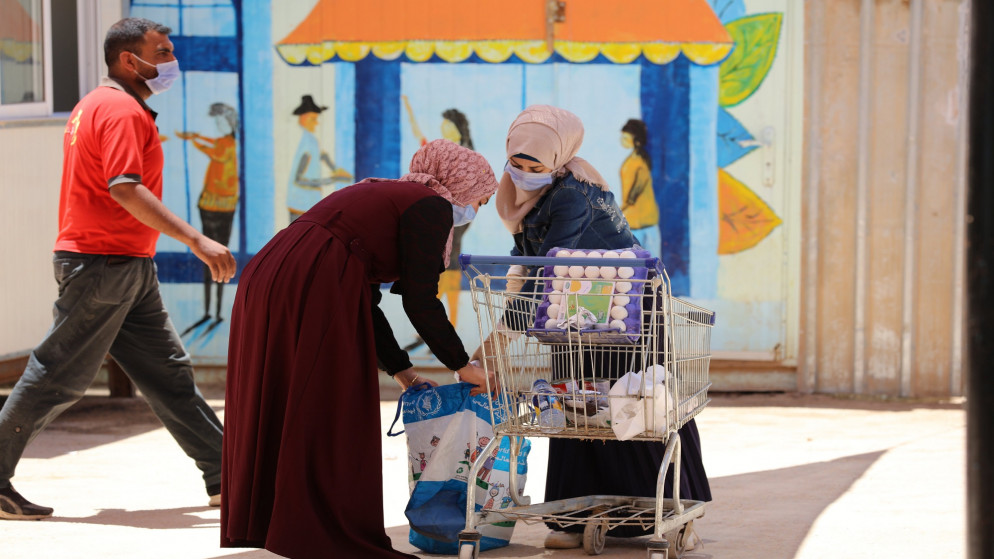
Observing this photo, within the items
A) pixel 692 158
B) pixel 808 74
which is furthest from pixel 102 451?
pixel 808 74

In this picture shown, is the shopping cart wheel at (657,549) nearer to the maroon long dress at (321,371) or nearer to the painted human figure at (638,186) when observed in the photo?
the maroon long dress at (321,371)


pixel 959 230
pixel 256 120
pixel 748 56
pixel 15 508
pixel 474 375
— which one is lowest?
pixel 15 508

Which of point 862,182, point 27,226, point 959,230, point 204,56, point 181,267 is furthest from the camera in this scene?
point 181,267

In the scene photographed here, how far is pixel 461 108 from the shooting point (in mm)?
8602

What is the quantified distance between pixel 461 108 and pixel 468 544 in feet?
17.5

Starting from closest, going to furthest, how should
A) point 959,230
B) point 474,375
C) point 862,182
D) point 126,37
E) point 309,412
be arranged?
point 309,412
point 474,375
point 126,37
point 959,230
point 862,182

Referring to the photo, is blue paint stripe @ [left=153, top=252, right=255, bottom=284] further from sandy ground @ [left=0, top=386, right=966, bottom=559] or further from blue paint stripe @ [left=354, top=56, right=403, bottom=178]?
blue paint stripe @ [left=354, top=56, right=403, bottom=178]

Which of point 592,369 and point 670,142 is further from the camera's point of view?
point 670,142

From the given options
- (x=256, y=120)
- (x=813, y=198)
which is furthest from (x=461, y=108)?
(x=813, y=198)

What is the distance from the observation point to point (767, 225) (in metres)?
8.38

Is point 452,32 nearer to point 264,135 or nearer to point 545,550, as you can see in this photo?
point 264,135

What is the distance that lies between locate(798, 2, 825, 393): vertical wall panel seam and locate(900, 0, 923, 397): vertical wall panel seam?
0.61 metres

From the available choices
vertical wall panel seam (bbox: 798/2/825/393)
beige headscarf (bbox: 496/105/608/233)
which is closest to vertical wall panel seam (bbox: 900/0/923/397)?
vertical wall panel seam (bbox: 798/2/825/393)

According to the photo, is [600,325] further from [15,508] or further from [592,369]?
[15,508]
